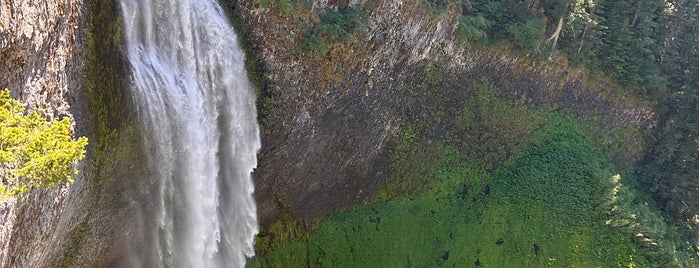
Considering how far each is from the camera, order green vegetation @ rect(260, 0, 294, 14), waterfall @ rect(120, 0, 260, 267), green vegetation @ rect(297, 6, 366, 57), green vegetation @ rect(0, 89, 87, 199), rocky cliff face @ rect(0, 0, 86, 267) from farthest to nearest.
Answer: green vegetation @ rect(297, 6, 366, 57), green vegetation @ rect(260, 0, 294, 14), waterfall @ rect(120, 0, 260, 267), rocky cliff face @ rect(0, 0, 86, 267), green vegetation @ rect(0, 89, 87, 199)

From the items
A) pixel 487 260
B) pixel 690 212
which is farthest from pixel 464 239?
pixel 690 212

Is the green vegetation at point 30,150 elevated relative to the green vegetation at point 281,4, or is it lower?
lower

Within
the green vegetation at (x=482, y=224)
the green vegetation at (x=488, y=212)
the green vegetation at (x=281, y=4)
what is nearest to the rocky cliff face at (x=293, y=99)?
the green vegetation at (x=281, y=4)

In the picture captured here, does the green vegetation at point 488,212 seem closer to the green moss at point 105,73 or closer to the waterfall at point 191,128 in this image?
the waterfall at point 191,128

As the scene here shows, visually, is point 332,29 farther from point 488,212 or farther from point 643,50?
point 643,50

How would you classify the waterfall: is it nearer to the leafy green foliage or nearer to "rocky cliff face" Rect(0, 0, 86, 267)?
"rocky cliff face" Rect(0, 0, 86, 267)

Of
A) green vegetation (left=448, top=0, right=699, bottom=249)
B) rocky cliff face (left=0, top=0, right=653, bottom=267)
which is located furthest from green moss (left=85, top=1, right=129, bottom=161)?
green vegetation (left=448, top=0, right=699, bottom=249)
